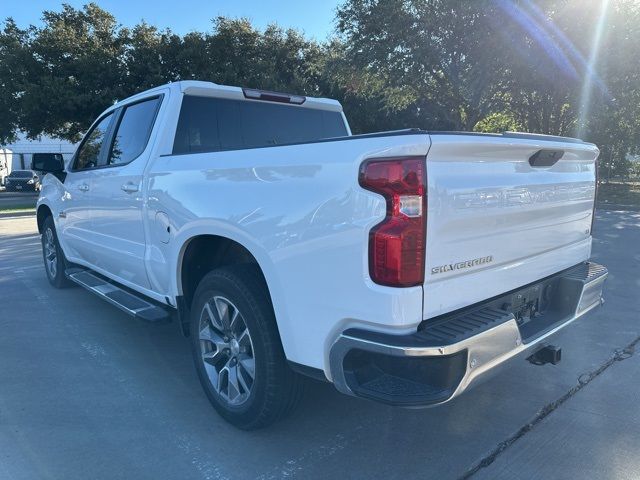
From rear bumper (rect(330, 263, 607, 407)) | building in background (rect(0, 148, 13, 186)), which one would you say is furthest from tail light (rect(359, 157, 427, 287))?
building in background (rect(0, 148, 13, 186))

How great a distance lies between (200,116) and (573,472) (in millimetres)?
3476

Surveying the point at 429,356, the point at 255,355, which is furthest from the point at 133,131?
the point at 429,356

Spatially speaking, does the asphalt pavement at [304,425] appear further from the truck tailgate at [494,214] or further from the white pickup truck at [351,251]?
the truck tailgate at [494,214]

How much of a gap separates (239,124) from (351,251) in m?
2.44

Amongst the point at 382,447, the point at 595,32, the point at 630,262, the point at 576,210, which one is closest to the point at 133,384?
the point at 382,447

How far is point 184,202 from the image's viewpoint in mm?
3324

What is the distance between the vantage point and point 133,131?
4426 mm

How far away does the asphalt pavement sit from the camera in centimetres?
278

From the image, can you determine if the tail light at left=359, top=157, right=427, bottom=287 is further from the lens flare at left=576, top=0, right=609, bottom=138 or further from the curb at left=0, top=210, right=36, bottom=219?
the curb at left=0, top=210, right=36, bottom=219

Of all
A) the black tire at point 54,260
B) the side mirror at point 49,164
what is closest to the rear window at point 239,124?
the side mirror at point 49,164

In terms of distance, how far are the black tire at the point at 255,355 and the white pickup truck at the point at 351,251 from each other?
10 mm

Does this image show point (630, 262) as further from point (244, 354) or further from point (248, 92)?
point (244, 354)

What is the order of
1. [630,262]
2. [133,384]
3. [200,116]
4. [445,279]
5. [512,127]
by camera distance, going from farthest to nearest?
[512,127] → [630,262] → [200,116] → [133,384] → [445,279]

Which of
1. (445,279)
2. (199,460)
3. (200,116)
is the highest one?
(200,116)
